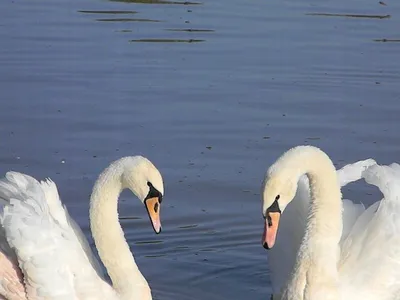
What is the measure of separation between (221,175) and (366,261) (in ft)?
7.66

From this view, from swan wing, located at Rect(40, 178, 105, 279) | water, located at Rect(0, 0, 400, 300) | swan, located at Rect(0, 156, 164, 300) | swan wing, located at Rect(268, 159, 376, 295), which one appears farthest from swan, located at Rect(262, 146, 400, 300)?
swan wing, located at Rect(40, 178, 105, 279)

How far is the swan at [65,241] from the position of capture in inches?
275

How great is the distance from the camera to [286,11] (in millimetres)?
14859

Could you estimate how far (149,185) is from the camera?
7086 mm

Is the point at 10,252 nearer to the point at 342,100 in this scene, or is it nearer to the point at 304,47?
the point at 342,100

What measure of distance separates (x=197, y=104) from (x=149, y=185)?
442cm

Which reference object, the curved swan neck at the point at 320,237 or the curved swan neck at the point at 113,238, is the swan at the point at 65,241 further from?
the curved swan neck at the point at 320,237

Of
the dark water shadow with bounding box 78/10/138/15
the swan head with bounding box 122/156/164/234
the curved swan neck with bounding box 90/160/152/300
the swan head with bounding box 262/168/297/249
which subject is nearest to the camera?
the swan head with bounding box 262/168/297/249

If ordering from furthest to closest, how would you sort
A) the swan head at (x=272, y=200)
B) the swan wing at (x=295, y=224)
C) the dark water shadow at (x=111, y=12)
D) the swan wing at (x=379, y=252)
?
the dark water shadow at (x=111, y=12)
the swan wing at (x=295, y=224)
the swan wing at (x=379, y=252)
the swan head at (x=272, y=200)

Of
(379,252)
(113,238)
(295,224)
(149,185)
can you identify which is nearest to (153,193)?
(149,185)

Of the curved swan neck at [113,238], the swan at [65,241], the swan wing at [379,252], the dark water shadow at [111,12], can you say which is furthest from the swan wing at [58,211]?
the dark water shadow at [111,12]

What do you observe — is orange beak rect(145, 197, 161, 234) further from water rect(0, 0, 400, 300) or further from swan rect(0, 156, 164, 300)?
water rect(0, 0, 400, 300)

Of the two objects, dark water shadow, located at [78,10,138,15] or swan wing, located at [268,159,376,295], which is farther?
dark water shadow, located at [78,10,138,15]

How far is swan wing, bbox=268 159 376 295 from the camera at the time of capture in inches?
313
